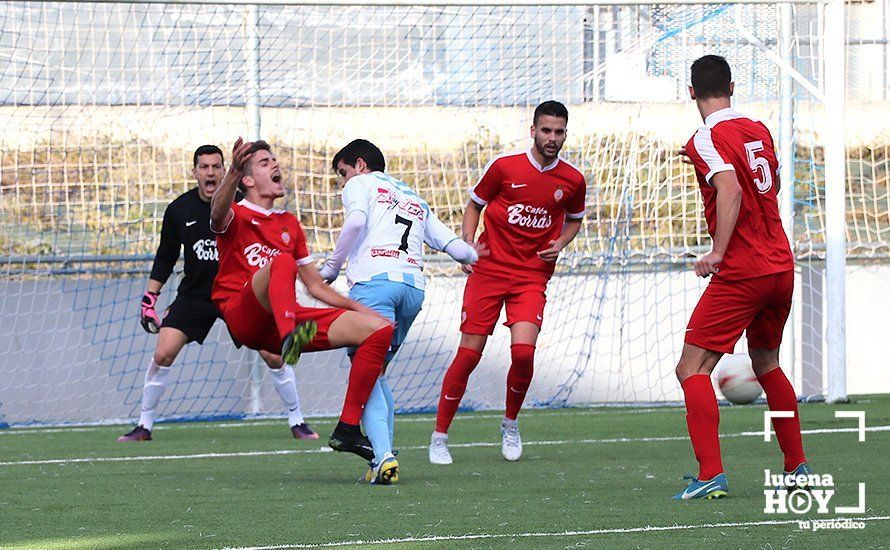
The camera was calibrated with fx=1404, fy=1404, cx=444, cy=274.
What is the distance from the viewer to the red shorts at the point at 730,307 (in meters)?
5.81

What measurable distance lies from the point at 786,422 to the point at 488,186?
8.87 feet

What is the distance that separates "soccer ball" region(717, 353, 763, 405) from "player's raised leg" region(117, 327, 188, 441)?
3.69 m

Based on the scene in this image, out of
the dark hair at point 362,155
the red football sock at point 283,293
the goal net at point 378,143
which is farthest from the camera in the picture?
the goal net at point 378,143

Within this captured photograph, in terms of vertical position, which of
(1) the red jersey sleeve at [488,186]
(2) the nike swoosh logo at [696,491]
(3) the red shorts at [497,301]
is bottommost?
(2) the nike swoosh logo at [696,491]

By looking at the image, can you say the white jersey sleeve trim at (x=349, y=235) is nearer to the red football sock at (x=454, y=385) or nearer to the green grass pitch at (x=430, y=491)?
the green grass pitch at (x=430, y=491)

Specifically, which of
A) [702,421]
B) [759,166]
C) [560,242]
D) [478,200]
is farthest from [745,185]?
[478,200]

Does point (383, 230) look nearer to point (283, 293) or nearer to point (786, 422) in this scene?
point (283, 293)

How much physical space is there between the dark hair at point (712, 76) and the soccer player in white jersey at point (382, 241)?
1.66 m

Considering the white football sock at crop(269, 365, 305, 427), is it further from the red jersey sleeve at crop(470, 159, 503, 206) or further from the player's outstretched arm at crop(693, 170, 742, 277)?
the player's outstretched arm at crop(693, 170, 742, 277)

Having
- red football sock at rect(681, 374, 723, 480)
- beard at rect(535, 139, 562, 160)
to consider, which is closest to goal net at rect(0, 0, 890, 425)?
beard at rect(535, 139, 562, 160)

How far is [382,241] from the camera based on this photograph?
7.00 m

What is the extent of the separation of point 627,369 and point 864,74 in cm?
407

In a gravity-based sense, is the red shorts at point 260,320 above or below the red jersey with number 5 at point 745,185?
below

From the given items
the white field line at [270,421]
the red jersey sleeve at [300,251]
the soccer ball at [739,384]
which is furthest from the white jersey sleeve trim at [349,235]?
the white field line at [270,421]
